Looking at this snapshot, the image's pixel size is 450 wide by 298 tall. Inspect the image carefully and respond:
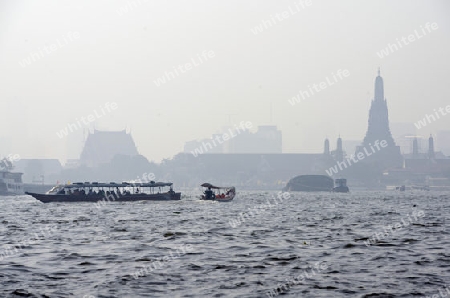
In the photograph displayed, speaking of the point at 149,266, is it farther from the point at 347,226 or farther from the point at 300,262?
the point at 347,226

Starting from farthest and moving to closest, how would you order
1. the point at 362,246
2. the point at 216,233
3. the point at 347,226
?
the point at 347,226
the point at 216,233
the point at 362,246

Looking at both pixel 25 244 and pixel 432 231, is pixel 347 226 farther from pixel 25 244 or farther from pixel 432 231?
pixel 25 244

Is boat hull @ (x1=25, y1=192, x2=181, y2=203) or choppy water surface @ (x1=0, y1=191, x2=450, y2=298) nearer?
choppy water surface @ (x1=0, y1=191, x2=450, y2=298)

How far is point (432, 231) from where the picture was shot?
4762cm

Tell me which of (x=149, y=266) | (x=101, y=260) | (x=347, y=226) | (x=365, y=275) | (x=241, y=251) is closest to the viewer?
(x=365, y=275)

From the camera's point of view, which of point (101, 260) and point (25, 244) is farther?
point (25, 244)

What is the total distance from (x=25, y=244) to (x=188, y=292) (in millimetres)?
17290

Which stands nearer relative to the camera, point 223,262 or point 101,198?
point 223,262

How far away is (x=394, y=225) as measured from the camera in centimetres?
5450

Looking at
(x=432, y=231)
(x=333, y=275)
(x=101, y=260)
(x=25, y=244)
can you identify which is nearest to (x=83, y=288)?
(x=101, y=260)

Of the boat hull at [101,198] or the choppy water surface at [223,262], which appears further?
the boat hull at [101,198]

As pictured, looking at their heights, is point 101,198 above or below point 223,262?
above

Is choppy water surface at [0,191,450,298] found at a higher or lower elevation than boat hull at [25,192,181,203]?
lower

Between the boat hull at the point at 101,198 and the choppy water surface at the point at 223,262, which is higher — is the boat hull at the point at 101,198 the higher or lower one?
the higher one
